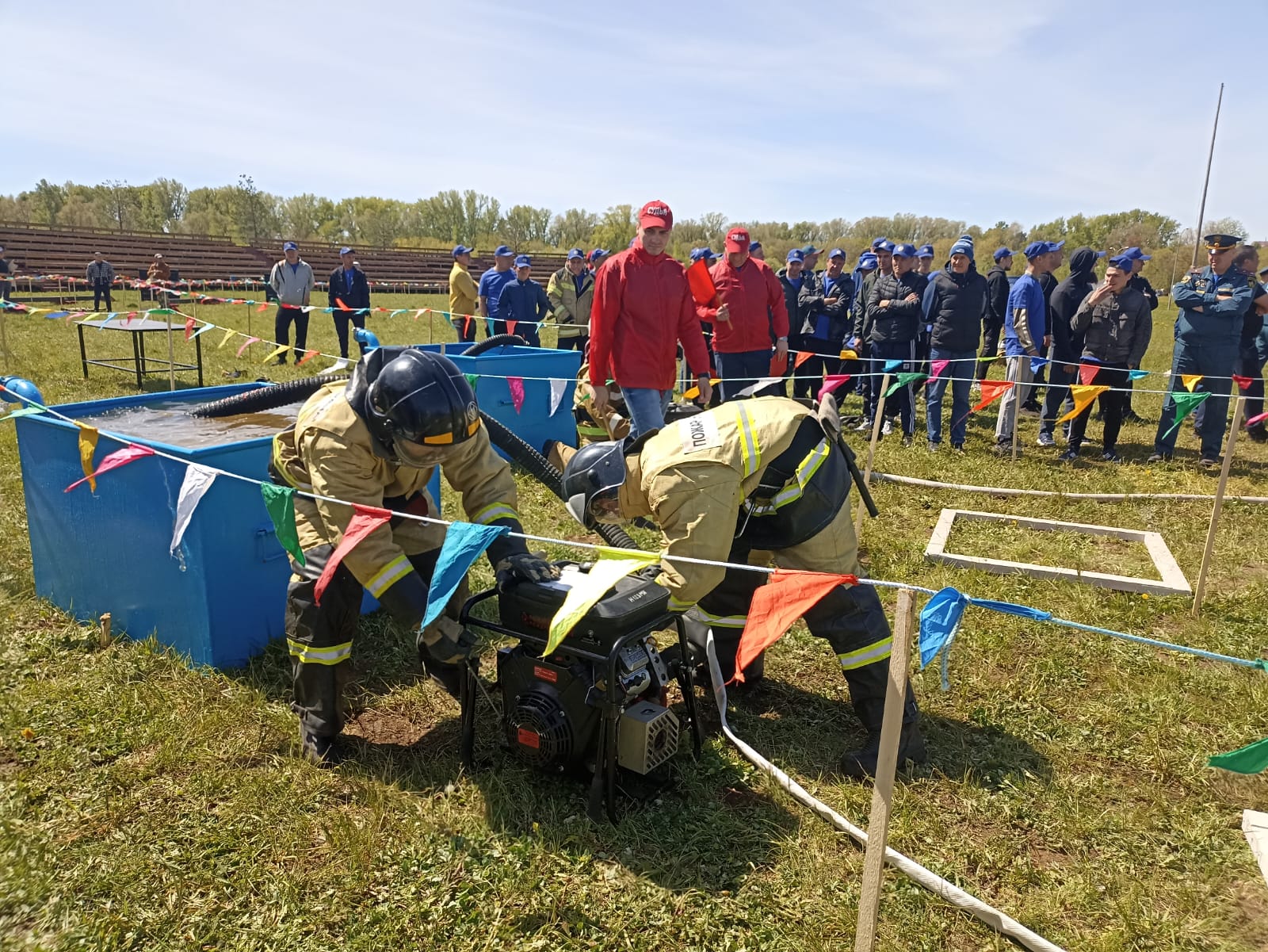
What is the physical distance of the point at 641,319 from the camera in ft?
19.5

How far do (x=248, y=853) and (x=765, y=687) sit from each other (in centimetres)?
253

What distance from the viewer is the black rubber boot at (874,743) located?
357 cm

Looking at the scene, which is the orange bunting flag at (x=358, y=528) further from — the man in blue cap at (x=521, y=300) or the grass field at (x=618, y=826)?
the man in blue cap at (x=521, y=300)

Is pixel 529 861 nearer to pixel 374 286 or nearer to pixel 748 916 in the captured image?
pixel 748 916

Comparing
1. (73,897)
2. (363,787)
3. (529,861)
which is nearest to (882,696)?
(529,861)

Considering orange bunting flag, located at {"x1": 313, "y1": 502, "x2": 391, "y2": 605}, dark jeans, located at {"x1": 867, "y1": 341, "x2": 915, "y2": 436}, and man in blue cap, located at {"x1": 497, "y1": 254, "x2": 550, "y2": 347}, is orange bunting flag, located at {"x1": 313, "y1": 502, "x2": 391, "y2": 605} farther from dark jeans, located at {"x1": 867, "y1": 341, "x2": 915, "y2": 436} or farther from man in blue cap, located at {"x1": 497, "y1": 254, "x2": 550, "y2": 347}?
man in blue cap, located at {"x1": 497, "y1": 254, "x2": 550, "y2": 347}

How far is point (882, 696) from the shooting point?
3.65 metres

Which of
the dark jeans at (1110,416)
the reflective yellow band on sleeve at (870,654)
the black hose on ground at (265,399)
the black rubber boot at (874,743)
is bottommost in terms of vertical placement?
the black rubber boot at (874,743)

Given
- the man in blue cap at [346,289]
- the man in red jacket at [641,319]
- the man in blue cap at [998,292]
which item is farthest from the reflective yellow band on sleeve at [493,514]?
the man in blue cap at [346,289]

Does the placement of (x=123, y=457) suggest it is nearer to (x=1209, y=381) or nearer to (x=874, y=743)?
(x=874, y=743)

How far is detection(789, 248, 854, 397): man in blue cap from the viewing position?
1119 centimetres

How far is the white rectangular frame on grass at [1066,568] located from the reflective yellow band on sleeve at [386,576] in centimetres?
409

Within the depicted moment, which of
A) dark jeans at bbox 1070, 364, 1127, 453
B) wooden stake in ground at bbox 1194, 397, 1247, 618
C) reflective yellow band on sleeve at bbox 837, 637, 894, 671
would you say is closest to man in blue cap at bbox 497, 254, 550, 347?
dark jeans at bbox 1070, 364, 1127, 453

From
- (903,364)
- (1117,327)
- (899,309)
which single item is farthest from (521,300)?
(1117,327)
